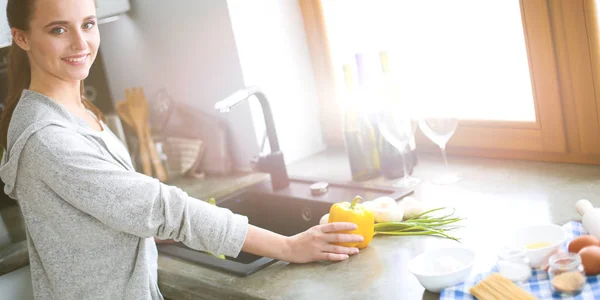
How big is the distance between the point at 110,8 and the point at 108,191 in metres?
1.25

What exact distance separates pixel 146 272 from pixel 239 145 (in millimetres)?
963

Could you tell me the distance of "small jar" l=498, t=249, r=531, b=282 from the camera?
110 centimetres

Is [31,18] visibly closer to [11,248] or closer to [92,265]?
[92,265]

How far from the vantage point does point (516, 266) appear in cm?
111


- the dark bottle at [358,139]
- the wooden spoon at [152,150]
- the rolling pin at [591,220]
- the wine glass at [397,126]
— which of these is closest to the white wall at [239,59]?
the wooden spoon at [152,150]

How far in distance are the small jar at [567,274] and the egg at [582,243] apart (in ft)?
0.27

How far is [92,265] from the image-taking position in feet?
4.56

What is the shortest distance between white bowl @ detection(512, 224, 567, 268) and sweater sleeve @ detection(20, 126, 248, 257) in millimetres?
600

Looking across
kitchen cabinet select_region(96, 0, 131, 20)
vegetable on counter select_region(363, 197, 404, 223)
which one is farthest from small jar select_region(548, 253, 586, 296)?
kitchen cabinet select_region(96, 0, 131, 20)

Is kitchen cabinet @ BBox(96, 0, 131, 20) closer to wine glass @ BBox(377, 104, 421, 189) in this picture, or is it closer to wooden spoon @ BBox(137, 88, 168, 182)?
wooden spoon @ BBox(137, 88, 168, 182)

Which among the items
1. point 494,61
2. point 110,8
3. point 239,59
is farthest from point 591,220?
point 110,8

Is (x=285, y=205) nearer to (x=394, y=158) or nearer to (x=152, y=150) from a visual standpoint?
(x=394, y=158)

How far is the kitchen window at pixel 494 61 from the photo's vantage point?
1.62 m

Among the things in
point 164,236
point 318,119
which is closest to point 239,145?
point 318,119
